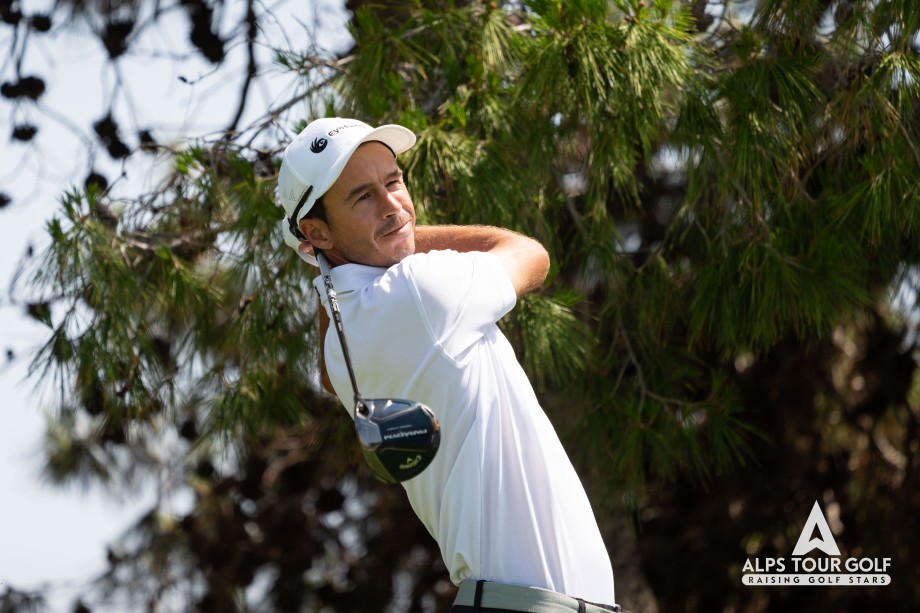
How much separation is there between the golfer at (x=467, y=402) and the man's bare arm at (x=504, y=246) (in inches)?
1.1

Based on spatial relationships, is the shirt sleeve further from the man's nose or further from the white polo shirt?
the man's nose

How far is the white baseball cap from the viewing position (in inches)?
85.4

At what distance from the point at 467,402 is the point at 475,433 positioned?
0.05 m

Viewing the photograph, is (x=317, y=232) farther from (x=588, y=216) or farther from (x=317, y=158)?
(x=588, y=216)

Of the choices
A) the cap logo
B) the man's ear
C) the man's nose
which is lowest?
the man's ear

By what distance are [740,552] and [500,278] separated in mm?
2884

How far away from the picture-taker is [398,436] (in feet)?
5.92

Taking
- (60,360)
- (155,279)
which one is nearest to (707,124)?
(155,279)

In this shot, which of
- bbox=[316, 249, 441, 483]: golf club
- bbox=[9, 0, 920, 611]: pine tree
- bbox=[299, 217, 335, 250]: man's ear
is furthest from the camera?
bbox=[9, 0, 920, 611]: pine tree

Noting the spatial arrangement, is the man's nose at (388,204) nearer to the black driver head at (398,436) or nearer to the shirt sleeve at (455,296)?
the shirt sleeve at (455,296)

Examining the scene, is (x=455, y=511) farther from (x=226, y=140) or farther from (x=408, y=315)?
(x=226, y=140)

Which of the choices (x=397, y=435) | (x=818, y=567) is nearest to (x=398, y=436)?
(x=397, y=435)

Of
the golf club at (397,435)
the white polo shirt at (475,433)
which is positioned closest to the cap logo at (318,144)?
the white polo shirt at (475,433)

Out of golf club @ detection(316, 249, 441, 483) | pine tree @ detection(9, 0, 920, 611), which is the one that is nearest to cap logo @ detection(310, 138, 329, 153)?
golf club @ detection(316, 249, 441, 483)
